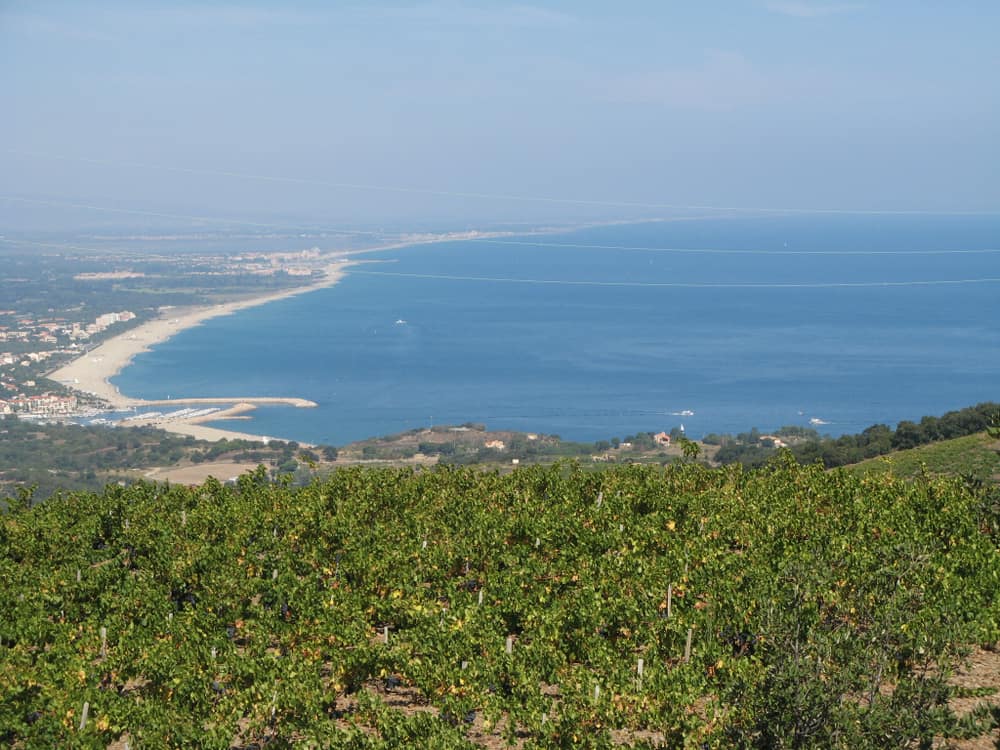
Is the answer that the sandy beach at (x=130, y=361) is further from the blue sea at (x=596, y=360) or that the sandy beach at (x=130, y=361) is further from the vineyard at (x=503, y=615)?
the vineyard at (x=503, y=615)

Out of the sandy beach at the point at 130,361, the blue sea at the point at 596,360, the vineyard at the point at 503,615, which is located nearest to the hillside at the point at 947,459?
the vineyard at the point at 503,615

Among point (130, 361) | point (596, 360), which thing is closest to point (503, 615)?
point (596, 360)

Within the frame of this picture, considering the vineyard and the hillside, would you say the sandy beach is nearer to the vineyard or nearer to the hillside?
the hillside

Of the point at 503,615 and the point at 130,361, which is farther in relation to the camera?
the point at 130,361

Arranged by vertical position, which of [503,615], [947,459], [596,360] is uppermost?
[503,615]

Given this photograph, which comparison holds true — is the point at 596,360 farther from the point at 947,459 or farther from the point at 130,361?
the point at 947,459

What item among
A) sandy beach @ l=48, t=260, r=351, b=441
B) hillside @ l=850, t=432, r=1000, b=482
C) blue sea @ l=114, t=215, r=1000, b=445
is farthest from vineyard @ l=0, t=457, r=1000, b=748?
blue sea @ l=114, t=215, r=1000, b=445
